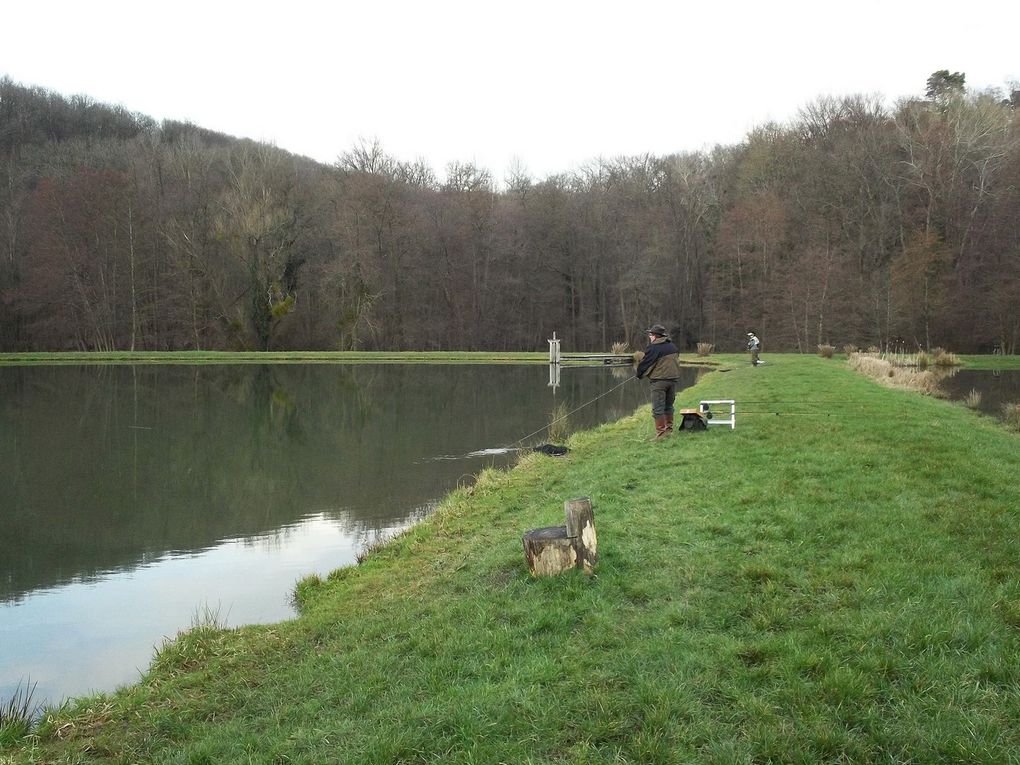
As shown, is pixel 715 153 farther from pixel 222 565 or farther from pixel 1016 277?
pixel 222 565

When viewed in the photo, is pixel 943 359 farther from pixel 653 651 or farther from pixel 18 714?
pixel 18 714

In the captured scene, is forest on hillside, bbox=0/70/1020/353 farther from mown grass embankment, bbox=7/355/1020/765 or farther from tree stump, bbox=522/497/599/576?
tree stump, bbox=522/497/599/576

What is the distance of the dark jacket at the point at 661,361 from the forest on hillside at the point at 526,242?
36.7 m

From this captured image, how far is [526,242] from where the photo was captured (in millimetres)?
59062

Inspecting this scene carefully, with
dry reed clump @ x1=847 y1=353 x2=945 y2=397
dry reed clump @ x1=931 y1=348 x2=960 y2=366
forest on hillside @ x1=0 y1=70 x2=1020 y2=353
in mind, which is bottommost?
dry reed clump @ x1=847 y1=353 x2=945 y2=397

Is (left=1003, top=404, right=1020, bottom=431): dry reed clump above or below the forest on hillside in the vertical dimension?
below

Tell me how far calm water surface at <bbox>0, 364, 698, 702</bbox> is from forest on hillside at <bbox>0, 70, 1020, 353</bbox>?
25874mm

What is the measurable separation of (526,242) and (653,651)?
5578 cm

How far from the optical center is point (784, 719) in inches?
152

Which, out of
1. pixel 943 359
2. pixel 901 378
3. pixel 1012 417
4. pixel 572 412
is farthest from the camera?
pixel 943 359

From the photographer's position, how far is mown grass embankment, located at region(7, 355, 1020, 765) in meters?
3.84

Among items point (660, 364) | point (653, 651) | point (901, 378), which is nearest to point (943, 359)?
point (901, 378)

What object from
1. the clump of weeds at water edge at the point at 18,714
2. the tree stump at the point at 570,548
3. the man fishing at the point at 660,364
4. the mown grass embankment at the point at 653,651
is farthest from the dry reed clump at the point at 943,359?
the clump of weeds at water edge at the point at 18,714

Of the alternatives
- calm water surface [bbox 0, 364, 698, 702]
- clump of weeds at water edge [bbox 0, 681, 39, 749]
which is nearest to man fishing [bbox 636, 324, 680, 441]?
calm water surface [bbox 0, 364, 698, 702]
